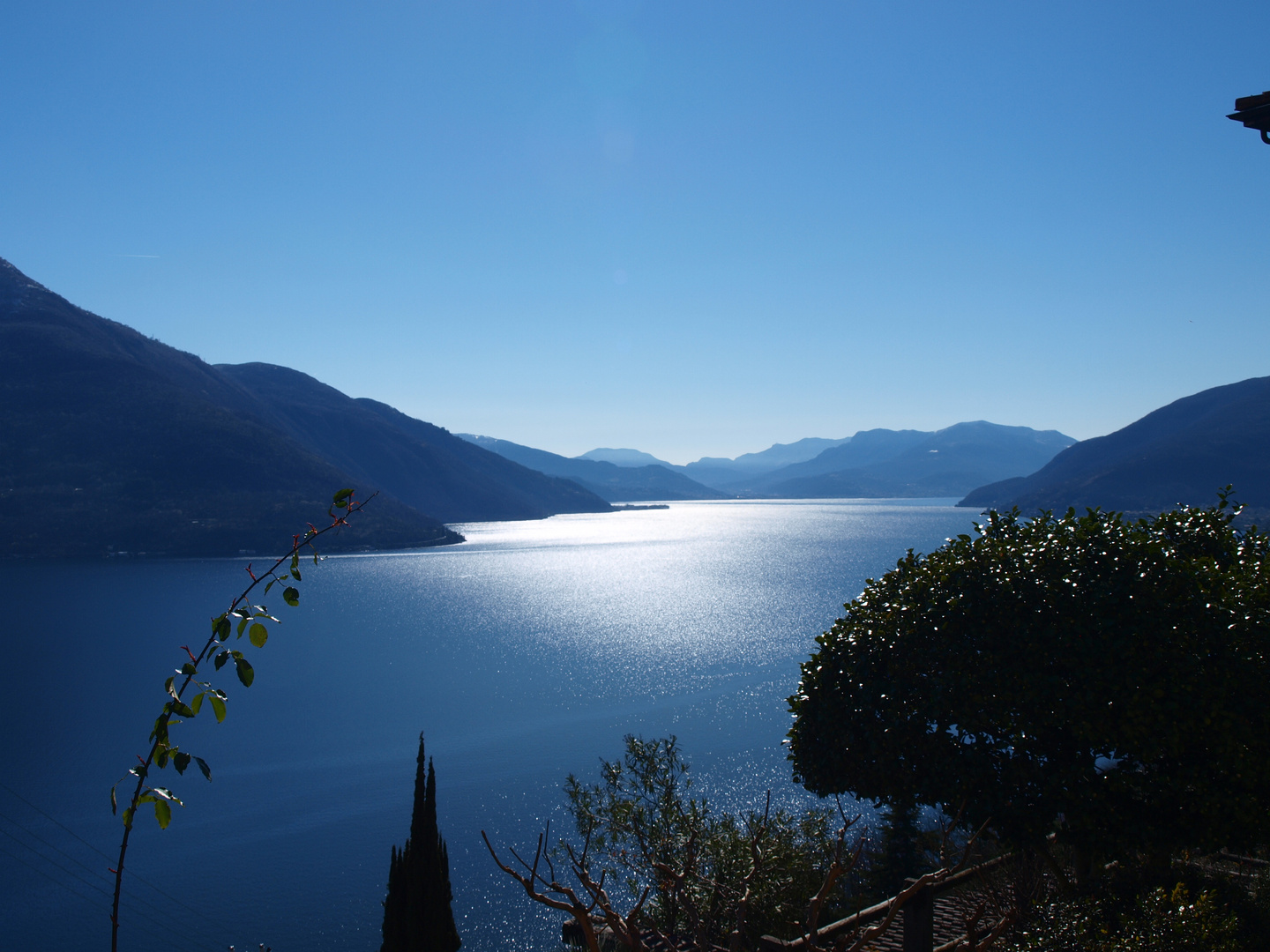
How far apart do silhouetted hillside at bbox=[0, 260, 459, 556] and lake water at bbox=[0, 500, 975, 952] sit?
39.9 metres

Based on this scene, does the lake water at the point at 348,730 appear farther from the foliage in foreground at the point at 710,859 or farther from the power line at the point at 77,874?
the foliage in foreground at the point at 710,859

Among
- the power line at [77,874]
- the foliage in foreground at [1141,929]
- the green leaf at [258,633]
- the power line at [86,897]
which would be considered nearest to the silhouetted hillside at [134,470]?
the power line at [77,874]

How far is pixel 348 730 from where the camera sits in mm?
47500

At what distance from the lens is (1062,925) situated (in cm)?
920

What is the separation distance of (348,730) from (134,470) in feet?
466

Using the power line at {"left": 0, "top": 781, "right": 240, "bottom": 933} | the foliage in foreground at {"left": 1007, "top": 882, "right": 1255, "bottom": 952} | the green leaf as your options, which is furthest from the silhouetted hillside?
the green leaf

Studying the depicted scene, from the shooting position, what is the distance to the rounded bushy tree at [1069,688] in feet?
40.0

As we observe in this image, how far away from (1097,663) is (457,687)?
4989 centimetres

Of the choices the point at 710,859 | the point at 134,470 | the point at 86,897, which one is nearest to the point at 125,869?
the point at 86,897

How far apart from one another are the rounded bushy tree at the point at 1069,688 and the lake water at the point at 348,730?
15.7m

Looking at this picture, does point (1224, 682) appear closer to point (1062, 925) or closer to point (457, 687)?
point (1062, 925)

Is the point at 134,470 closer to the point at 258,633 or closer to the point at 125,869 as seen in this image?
the point at 125,869

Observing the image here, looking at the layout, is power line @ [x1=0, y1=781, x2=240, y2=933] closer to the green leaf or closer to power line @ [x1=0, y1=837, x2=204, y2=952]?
power line @ [x1=0, y1=837, x2=204, y2=952]

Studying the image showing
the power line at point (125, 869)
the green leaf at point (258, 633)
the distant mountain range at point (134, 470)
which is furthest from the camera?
the distant mountain range at point (134, 470)
